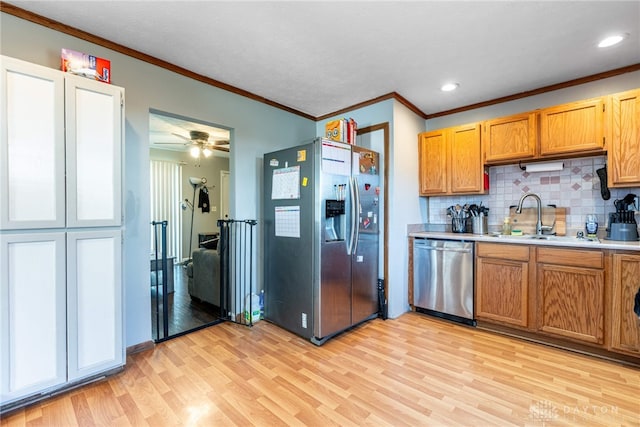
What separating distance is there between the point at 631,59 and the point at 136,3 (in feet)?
12.8

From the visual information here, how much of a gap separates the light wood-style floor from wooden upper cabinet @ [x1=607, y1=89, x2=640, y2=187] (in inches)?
60.6

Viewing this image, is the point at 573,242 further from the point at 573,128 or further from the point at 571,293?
the point at 573,128

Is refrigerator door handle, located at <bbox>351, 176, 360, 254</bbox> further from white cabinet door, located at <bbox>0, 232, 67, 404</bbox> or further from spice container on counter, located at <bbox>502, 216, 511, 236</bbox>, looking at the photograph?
white cabinet door, located at <bbox>0, 232, 67, 404</bbox>

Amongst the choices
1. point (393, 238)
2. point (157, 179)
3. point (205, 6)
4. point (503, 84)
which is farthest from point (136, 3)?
point (157, 179)

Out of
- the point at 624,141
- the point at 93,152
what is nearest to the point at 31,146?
the point at 93,152

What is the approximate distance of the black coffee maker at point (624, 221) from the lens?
7.75 feet

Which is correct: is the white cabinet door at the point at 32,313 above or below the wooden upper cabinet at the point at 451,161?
below

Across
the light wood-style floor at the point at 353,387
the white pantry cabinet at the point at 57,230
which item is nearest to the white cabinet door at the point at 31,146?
the white pantry cabinet at the point at 57,230

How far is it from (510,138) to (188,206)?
19.8 feet

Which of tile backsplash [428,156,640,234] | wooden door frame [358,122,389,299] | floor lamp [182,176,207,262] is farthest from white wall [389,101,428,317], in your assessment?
floor lamp [182,176,207,262]

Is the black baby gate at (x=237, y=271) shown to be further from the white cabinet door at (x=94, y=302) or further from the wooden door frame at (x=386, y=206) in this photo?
the wooden door frame at (x=386, y=206)

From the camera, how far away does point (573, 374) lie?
6.64 feet

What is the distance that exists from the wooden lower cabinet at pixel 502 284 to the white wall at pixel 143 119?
2.39m

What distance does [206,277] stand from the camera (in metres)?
3.40
